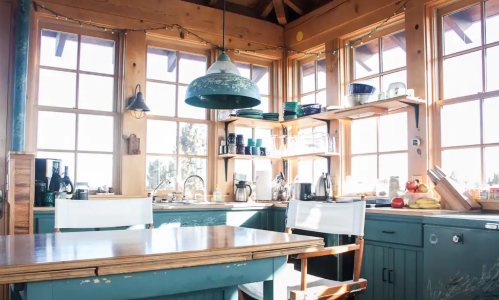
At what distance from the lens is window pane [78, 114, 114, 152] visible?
4.36 metres

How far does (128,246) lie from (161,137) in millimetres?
3138

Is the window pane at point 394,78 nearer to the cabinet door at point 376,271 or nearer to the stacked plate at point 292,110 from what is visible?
the stacked plate at point 292,110

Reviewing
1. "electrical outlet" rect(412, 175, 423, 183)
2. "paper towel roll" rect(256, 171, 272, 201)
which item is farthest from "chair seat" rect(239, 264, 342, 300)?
"paper towel roll" rect(256, 171, 272, 201)

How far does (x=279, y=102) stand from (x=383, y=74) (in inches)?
57.8

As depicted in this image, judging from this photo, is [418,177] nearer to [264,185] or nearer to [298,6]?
[264,185]

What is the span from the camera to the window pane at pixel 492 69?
11.3 feet

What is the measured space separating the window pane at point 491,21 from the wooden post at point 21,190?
11.8 feet

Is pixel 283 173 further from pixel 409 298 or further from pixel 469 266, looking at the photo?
pixel 469 266

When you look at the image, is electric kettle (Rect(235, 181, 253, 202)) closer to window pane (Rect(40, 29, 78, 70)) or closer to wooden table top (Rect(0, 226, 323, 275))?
window pane (Rect(40, 29, 78, 70))

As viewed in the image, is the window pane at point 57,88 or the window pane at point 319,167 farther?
the window pane at point 319,167

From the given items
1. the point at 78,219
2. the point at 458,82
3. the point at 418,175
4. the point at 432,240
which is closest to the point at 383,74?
the point at 458,82

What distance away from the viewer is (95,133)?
4.43 metres

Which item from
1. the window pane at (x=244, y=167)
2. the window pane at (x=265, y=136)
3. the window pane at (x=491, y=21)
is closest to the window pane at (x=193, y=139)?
the window pane at (x=244, y=167)

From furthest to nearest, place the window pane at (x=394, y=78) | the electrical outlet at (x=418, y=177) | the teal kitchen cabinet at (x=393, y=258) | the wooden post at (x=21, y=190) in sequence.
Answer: the window pane at (x=394, y=78)
the electrical outlet at (x=418, y=177)
the wooden post at (x=21, y=190)
the teal kitchen cabinet at (x=393, y=258)
